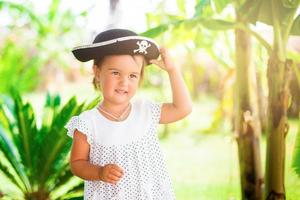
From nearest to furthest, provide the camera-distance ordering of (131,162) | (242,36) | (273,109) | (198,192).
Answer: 1. (131,162)
2. (273,109)
3. (242,36)
4. (198,192)

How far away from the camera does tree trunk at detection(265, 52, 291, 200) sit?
217 centimetres

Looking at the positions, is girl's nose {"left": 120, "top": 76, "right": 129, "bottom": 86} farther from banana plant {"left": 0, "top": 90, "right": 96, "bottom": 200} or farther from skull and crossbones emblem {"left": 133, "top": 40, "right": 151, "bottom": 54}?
banana plant {"left": 0, "top": 90, "right": 96, "bottom": 200}

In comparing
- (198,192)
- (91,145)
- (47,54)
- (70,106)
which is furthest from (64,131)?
(47,54)

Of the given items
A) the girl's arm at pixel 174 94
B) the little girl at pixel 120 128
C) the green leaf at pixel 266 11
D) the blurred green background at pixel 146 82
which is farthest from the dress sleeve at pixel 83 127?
the green leaf at pixel 266 11

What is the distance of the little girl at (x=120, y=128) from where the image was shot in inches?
66.5

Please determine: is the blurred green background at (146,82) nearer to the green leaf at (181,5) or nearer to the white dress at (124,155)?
the green leaf at (181,5)

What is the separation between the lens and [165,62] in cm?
177

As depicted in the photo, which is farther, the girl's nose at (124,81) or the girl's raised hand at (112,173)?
the girl's nose at (124,81)

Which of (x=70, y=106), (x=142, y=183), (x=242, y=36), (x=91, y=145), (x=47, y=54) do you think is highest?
(x=47, y=54)

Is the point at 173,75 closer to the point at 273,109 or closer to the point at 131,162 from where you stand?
the point at 131,162

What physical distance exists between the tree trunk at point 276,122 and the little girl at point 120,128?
0.54 meters

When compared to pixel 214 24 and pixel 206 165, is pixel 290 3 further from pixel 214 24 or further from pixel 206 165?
pixel 206 165

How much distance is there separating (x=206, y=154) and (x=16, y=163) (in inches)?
123

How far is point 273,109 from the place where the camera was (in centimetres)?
219
